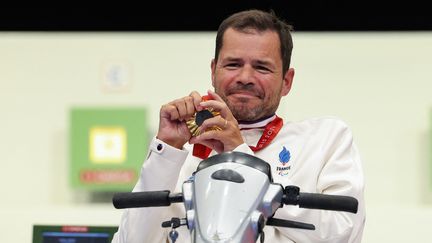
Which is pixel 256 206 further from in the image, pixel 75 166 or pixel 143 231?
pixel 75 166

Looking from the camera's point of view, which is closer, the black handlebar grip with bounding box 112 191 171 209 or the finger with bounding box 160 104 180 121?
the black handlebar grip with bounding box 112 191 171 209

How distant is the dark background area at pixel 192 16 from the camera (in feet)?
16.8

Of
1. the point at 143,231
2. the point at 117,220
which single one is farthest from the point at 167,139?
the point at 117,220

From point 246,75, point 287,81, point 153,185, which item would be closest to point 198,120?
point 153,185

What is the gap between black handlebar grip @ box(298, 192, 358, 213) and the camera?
1380 mm

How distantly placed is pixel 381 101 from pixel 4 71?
223 centimetres

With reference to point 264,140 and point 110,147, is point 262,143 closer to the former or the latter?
point 264,140

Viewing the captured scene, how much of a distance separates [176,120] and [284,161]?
0.43 metres

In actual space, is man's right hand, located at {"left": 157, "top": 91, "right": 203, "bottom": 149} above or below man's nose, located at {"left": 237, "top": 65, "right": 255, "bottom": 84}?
below

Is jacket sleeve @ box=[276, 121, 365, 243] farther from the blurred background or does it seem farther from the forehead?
the blurred background

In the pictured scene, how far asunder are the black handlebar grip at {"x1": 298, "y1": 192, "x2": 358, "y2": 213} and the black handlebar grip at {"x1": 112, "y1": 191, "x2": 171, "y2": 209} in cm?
23

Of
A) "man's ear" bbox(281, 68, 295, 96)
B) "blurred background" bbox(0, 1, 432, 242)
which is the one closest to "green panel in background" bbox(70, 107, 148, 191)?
"blurred background" bbox(0, 1, 432, 242)

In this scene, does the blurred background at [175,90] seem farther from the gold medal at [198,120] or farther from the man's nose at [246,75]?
the gold medal at [198,120]

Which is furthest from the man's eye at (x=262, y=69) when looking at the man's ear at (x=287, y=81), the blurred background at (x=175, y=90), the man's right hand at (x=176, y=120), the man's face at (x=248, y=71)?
the blurred background at (x=175, y=90)
